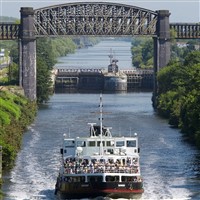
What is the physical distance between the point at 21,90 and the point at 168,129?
35.9 m

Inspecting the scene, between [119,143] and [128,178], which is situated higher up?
[119,143]

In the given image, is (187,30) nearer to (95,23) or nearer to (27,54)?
(95,23)

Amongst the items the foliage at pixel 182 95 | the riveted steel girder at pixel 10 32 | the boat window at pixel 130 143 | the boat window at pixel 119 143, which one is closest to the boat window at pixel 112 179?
the boat window at pixel 119 143

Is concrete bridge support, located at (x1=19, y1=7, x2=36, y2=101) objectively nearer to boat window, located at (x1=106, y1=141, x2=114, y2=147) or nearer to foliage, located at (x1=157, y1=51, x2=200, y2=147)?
foliage, located at (x1=157, y1=51, x2=200, y2=147)

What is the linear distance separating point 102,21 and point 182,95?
31139mm

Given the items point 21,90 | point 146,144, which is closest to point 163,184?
point 146,144

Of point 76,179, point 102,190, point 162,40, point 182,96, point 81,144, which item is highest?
point 162,40

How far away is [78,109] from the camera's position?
575ft

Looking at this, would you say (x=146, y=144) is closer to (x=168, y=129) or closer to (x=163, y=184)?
(x=168, y=129)

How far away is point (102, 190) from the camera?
92.9m

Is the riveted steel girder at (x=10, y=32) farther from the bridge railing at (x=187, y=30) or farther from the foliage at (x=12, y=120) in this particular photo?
the bridge railing at (x=187, y=30)

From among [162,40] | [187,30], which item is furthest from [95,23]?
[187,30]

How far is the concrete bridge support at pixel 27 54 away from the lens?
182 meters

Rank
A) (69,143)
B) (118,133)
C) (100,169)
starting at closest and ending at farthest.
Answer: (100,169), (69,143), (118,133)
